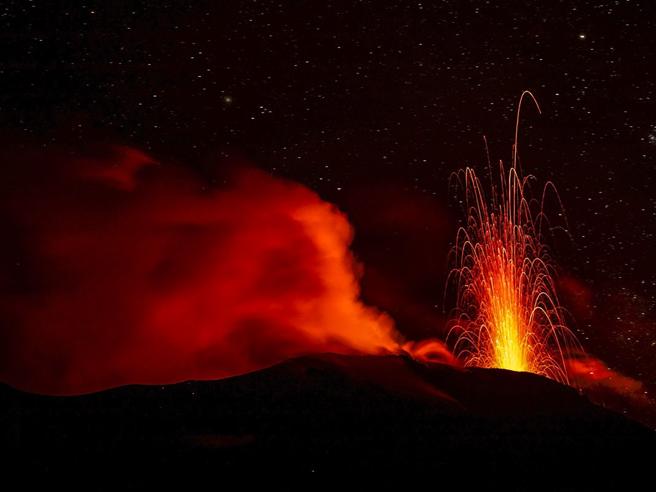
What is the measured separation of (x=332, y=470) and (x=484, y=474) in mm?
2719

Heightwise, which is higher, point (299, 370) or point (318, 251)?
point (318, 251)

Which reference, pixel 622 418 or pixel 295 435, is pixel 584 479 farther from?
pixel 295 435

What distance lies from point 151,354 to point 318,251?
5.17 m

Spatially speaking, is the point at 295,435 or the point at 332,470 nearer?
the point at 332,470

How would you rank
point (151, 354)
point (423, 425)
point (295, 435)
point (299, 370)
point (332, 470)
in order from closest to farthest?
point (332, 470) < point (295, 435) < point (423, 425) < point (299, 370) < point (151, 354)

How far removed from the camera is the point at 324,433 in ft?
40.9

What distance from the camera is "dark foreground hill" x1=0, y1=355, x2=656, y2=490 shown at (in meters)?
11.2

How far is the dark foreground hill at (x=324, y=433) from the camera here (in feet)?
36.7

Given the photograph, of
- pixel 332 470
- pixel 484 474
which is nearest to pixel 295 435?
pixel 332 470

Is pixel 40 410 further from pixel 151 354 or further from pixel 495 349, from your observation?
pixel 495 349

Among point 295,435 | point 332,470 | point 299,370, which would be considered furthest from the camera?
point 299,370

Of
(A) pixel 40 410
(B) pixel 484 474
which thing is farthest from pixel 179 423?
(B) pixel 484 474

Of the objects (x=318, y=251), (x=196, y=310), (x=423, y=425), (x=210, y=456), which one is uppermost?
(x=318, y=251)

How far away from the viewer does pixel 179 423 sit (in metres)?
12.8
